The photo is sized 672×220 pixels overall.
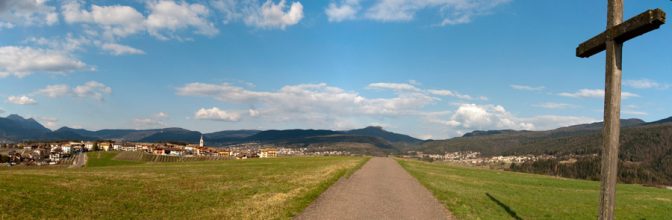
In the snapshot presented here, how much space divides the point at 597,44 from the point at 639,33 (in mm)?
1320

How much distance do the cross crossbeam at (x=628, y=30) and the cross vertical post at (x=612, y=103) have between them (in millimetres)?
141

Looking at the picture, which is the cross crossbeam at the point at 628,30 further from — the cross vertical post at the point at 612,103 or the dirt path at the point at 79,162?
the dirt path at the point at 79,162

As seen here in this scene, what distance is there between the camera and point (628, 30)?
10242mm

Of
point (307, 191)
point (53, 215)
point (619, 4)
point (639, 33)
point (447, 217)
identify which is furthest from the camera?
point (307, 191)

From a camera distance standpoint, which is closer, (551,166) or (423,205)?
(423,205)

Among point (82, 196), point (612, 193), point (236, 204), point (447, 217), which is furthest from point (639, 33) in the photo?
point (82, 196)

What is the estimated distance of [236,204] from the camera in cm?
2120

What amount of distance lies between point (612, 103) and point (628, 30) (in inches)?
68.5

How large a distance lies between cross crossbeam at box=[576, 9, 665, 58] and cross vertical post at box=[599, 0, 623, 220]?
0.46 feet

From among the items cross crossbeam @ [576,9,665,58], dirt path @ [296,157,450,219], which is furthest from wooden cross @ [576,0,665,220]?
dirt path @ [296,157,450,219]

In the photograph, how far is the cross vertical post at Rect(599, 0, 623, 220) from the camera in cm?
1080

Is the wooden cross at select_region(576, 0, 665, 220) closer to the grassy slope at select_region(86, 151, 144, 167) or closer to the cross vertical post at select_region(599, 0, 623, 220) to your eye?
the cross vertical post at select_region(599, 0, 623, 220)

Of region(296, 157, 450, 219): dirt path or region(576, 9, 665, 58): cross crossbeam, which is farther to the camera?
region(296, 157, 450, 219): dirt path

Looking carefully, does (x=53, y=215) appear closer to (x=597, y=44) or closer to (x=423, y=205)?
(x=423, y=205)
